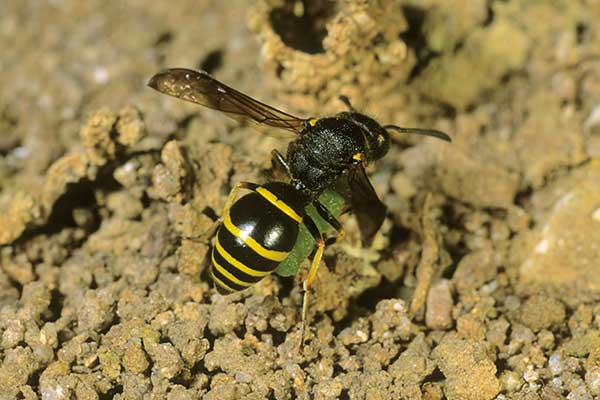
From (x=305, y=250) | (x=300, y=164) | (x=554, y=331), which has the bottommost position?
(x=554, y=331)

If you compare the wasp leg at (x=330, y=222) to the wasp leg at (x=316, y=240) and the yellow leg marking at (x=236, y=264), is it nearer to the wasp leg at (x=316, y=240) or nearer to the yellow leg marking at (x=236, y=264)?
the wasp leg at (x=316, y=240)

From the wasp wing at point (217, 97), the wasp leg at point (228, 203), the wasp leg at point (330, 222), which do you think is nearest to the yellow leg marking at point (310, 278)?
the wasp leg at point (330, 222)

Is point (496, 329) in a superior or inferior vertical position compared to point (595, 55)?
inferior

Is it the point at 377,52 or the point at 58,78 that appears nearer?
the point at 377,52

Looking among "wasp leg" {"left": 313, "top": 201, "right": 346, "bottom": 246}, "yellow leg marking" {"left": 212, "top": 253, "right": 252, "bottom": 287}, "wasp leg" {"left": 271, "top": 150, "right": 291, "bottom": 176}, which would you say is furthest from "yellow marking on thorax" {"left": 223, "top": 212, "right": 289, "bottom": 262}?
"wasp leg" {"left": 271, "top": 150, "right": 291, "bottom": 176}

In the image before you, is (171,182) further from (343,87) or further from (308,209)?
(343,87)

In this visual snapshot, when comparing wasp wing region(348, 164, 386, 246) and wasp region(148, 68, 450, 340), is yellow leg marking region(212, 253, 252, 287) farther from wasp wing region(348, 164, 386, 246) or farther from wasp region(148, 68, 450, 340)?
wasp wing region(348, 164, 386, 246)

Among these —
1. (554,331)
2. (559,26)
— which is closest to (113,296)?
(554,331)
